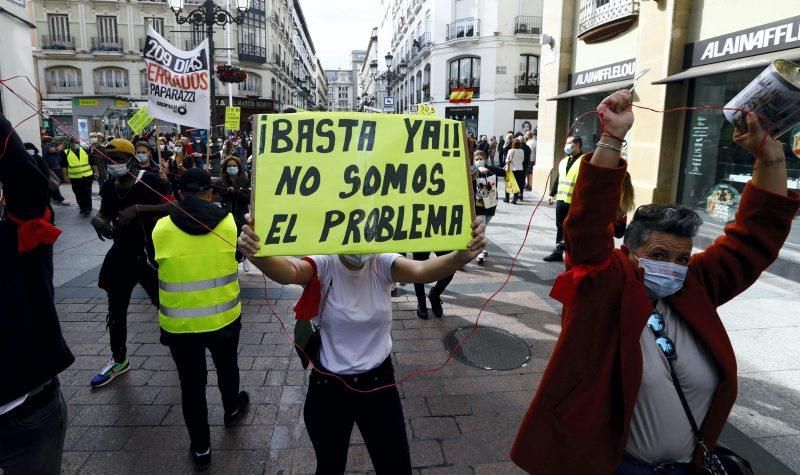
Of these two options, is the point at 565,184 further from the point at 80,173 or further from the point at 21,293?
the point at 80,173

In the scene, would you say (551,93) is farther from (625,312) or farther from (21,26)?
(21,26)

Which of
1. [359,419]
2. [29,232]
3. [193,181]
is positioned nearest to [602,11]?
[193,181]

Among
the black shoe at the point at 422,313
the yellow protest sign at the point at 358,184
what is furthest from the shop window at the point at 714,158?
the yellow protest sign at the point at 358,184

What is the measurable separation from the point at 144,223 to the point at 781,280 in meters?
8.16

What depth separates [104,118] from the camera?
32688 millimetres

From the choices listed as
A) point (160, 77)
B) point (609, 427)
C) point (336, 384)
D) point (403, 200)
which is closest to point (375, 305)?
point (336, 384)

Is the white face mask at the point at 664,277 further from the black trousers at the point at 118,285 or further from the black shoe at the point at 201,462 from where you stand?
the black trousers at the point at 118,285

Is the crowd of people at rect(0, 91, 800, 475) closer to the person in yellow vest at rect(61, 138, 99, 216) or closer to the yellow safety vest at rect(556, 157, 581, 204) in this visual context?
the yellow safety vest at rect(556, 157, 581, 204)

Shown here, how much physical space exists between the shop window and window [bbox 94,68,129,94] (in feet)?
134

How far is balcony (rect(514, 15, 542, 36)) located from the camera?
1203 inches

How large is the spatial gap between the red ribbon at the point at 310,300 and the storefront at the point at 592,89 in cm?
940

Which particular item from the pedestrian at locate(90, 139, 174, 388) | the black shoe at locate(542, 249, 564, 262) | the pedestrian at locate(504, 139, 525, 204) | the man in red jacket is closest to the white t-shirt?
the man in red jacket

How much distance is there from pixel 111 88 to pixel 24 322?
4379 centimetres

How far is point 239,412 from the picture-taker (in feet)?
11.9
